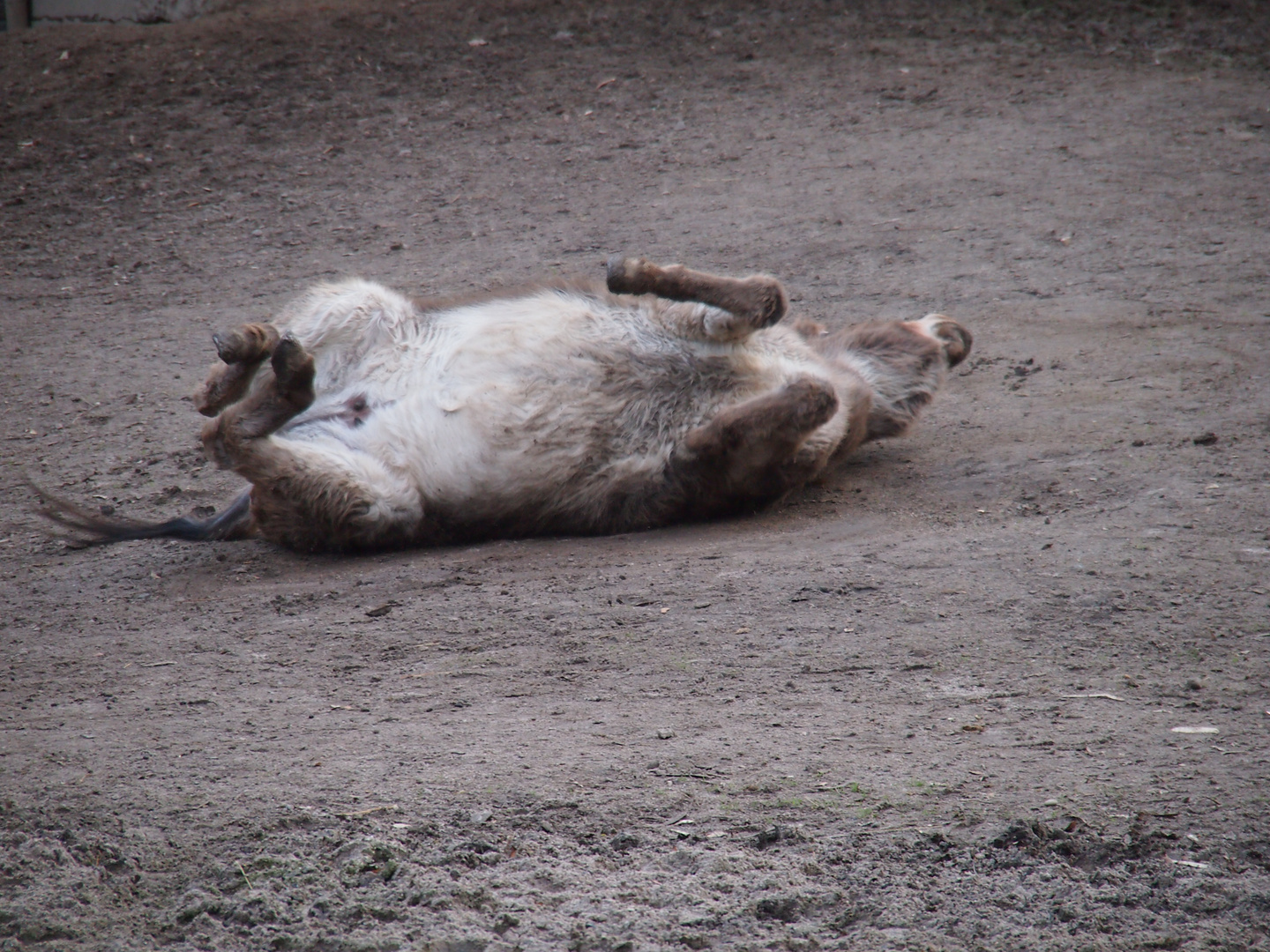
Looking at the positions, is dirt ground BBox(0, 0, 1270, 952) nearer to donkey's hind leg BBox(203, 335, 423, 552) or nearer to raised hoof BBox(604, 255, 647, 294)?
donkey's hind leg BBox(203, 335, 423, 552)

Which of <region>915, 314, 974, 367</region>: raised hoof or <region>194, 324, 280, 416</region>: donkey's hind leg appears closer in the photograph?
<region>194, 324, 280, 416</region>: donkey's hind leg

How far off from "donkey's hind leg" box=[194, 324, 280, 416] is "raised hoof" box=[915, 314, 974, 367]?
273 cm

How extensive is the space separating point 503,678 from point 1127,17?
10.1 metres

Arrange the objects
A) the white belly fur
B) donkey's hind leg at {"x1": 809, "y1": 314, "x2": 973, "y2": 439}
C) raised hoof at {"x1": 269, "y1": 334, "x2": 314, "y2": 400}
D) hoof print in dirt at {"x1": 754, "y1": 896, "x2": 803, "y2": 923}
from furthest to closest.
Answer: donkey's hind leg at {"x1": 809, "y1": 314, "x2": 973, "y2": 439}, the white belly fur, raised hoof at {"x1": 269, "y1": 334, "x2": 314, "y2": 400}, hoof print in dirt at {"x1": 754, "y1": 896, "x2": 803, "y2": 923}

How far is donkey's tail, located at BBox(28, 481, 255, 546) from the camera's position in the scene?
4398 millimetres

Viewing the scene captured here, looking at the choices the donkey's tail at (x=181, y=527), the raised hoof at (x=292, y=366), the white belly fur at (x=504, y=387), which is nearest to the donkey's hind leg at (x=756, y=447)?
the white belly fur at (x=504, y=387)

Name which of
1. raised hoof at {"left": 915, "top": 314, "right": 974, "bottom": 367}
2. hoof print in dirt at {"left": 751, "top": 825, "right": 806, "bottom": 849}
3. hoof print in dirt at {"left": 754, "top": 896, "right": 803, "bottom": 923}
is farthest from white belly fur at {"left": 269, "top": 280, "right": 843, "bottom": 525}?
hoof print in dirt at {"left": 754, "top": 896, "right": 803, "bottom": 923}

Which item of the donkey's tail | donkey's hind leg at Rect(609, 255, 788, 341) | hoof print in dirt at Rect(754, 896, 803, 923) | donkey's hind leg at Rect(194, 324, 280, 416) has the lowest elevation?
the donkey's tail

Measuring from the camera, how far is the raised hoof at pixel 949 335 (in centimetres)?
507

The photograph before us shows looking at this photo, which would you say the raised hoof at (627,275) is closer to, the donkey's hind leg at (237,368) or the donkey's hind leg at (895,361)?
the donkey's hind leg at (895,361)

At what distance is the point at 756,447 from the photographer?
4.13 meters

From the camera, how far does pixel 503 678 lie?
10.3 feet

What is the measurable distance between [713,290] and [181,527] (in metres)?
2.19

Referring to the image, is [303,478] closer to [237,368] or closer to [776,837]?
[237,368]
